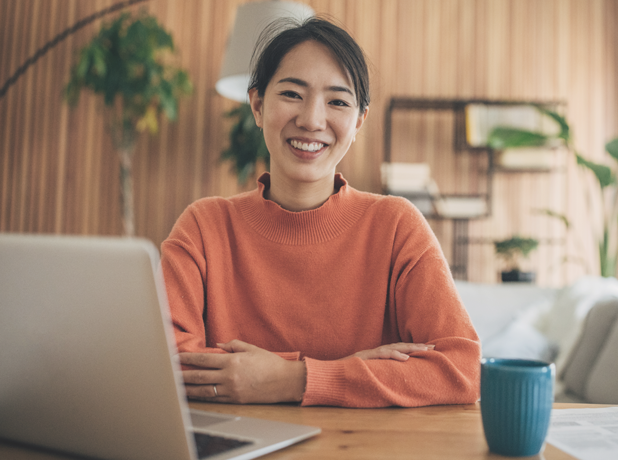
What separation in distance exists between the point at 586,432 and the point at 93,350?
57 cm

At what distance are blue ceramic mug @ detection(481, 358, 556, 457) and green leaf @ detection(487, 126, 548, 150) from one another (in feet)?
9.64

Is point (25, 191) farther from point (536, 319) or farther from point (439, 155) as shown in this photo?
point (536, 319)

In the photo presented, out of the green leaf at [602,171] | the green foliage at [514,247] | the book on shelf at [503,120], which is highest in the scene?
the book on shelf at [503,120]

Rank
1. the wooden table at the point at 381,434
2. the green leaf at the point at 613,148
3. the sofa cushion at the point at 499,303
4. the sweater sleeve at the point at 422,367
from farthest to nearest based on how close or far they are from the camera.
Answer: the green leaf at the point at 613,148
the sofa cushion at the point at 499,303
the sweater sleeve at the point at 422,367
the wooden table at the point at 381,434

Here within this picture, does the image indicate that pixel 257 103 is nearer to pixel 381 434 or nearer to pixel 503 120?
pixel 381 434

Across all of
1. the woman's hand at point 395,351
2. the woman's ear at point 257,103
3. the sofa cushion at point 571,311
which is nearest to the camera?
the woman's hand at point 395,351

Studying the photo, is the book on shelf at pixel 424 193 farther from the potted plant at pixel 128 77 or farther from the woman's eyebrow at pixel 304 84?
the woman's eyebrow at pixel 304 84

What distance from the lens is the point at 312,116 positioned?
45.8 inches

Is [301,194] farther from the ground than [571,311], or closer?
farther from the ground

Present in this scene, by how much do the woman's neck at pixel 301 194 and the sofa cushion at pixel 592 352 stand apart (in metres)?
1.16

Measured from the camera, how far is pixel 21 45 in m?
4.25

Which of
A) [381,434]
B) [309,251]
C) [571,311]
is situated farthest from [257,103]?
[571,311]

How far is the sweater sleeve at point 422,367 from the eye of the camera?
807mm

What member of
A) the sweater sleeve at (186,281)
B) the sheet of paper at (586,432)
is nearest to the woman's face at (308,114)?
the sweater sleeve at (186,281)
